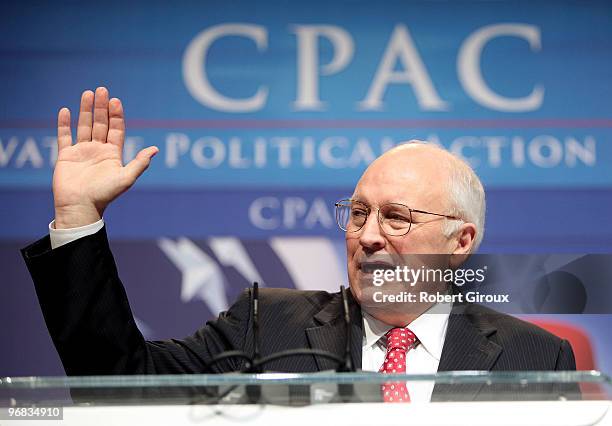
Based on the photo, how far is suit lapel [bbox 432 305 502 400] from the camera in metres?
1.75

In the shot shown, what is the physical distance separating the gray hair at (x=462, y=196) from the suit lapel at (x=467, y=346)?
0.80 feet

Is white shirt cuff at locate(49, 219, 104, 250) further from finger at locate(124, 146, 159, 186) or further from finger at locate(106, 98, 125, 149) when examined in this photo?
finger at locate(106, 98, 125, 149)

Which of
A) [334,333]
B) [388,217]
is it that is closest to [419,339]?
[334,333]

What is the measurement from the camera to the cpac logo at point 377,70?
9.15 ft

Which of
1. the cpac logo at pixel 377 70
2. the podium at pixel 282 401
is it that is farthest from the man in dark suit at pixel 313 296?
the cpac logo at pixel 377 70

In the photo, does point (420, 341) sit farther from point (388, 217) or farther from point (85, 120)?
point (85, 120)

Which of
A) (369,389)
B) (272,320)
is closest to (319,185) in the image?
(272,320)

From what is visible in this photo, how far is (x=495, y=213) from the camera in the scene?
2732mm

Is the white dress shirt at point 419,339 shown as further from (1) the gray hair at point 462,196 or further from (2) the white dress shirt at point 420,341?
(1) the gray hair at point 462,196

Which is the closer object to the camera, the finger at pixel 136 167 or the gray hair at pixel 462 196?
the finger at pixel 136 167

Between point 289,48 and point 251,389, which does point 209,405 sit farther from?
point 289,48

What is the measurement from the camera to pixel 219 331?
1.92 meters

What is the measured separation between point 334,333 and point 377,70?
1.23m

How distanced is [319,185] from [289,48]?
0.47 m
